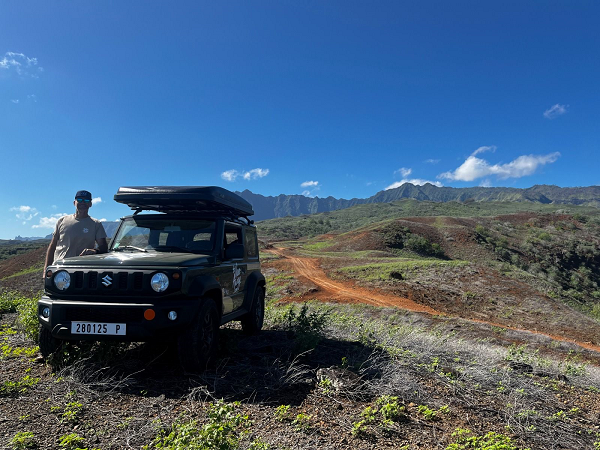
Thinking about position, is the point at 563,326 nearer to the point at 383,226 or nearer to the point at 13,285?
the point at 13,285

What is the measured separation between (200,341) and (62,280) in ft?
5.55

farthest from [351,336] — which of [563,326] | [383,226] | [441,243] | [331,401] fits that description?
[383,226]

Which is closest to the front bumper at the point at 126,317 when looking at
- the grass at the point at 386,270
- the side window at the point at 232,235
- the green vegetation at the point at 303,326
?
the side window at the point at 232,235

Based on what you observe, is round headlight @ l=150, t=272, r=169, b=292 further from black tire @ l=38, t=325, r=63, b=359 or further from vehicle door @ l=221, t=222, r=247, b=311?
black tire @ l=38, t=325, r=63, b=359

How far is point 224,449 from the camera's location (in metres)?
2.48

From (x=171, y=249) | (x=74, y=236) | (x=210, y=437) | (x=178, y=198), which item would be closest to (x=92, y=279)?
(x=171, y=249)

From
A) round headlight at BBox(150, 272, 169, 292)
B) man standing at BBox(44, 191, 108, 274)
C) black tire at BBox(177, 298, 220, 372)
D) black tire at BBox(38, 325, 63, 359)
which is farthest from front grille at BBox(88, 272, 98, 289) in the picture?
man standing at BBox(44, 191, 108, 274)

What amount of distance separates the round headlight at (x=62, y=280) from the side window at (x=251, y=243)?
288 centimetres

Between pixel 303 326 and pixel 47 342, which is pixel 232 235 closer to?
pixel 303 326

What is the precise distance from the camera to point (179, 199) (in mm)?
5254

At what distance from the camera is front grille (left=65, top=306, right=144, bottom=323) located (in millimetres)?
3941

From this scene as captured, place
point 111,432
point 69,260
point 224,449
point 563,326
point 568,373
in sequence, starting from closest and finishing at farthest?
point 224,449, point 111,432, point 69,260, point 568,373, point 563,326

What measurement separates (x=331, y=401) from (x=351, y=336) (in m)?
2.99

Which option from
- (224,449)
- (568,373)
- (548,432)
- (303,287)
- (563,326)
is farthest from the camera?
(303,287)
